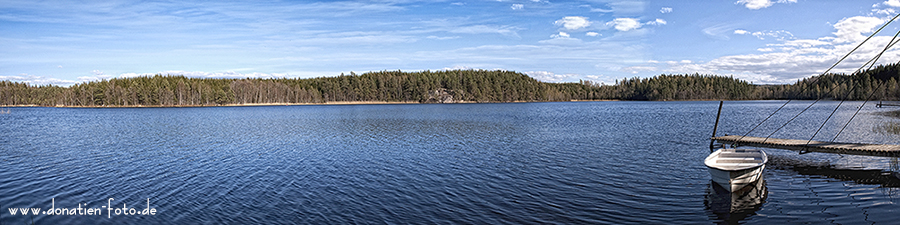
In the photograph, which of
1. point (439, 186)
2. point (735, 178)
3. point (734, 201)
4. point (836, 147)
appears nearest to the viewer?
point (734, 201)

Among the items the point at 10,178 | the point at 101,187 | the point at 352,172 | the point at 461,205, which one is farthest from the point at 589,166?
the point at 10,178

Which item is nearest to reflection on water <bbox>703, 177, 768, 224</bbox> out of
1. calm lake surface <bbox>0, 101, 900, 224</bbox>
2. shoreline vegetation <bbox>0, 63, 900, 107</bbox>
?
calm lake surface <bbox>0, 101, 900, 224</bbox>

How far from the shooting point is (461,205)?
13430 millimetres

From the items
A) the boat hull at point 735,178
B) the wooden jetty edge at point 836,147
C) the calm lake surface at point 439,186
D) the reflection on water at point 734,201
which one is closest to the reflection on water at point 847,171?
the calm lake surface at point 439,186

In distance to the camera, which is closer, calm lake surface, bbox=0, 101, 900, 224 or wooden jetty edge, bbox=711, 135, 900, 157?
calm lake surface, bbox=0, 101, 900, 224

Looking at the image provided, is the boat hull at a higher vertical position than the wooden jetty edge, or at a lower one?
lower

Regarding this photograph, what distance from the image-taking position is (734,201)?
13.6 meters

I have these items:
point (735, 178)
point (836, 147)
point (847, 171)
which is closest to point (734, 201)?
point (735, 178)

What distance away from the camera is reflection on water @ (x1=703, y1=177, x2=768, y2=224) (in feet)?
40.0

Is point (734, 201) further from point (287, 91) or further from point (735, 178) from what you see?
point (287, 91)

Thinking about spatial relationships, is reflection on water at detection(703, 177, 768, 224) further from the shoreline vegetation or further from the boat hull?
the shoreline vegetation

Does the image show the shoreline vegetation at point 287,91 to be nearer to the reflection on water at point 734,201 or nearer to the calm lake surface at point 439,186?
the calm lake surface at point 439,186

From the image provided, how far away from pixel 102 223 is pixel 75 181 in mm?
7362

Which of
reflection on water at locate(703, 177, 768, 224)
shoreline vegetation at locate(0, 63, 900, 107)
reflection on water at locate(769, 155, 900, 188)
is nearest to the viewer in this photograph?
reflection on water at locate(703, 177, 768, 224)
